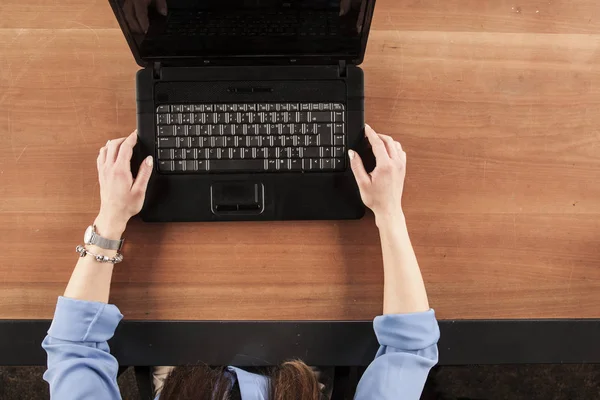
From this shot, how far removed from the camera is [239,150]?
73 centimetres

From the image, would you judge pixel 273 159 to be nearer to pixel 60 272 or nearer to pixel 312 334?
pixel 312 334

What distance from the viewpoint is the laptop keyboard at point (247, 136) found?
730mm

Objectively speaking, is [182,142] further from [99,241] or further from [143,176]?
[99,241]

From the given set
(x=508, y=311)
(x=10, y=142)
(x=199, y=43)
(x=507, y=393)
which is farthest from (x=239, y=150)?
(x=507, y=393)

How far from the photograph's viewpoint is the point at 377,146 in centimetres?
73

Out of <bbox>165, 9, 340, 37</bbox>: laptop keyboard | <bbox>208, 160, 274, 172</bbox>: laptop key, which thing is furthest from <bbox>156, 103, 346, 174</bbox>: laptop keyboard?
<bbox>165, 9, 340, 37</bbox>: laptop keyboard

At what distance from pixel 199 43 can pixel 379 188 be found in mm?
369

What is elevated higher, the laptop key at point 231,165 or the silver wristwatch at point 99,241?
the laptop key at point 231,165

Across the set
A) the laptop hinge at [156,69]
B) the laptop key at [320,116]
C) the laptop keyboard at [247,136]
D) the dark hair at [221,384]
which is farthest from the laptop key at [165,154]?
the dark hair at [221,384]

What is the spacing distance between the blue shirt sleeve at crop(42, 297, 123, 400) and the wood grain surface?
54 millimetres

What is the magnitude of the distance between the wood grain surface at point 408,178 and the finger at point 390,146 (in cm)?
4

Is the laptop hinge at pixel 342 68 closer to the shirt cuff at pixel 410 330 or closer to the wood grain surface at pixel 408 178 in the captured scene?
the wood grain surface at pixel 408 178

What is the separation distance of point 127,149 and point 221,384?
40 cm

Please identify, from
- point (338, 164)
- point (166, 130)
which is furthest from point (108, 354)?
point (338, 164)
